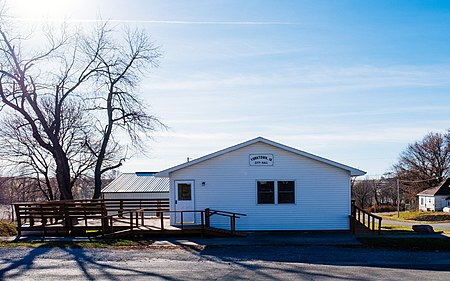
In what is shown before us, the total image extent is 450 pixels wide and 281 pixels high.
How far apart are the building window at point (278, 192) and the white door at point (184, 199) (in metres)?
3.00

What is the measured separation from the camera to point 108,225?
20.8 metres

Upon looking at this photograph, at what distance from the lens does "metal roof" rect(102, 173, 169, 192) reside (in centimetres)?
4150

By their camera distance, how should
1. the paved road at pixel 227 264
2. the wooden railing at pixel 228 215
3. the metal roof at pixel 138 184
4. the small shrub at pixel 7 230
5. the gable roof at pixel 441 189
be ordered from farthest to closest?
the gable roof at pixel 441 189, the metal roof at pixel 138 184, the small shrub at pixel 7 230, the wooden railing at pixel 228 215, the paved road at pixel 227 264

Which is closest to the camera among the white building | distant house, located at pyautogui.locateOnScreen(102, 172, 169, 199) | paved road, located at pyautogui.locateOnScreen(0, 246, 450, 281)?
paved road, located at pyautogui.locateOnScreen(0, 246, 450, 281)

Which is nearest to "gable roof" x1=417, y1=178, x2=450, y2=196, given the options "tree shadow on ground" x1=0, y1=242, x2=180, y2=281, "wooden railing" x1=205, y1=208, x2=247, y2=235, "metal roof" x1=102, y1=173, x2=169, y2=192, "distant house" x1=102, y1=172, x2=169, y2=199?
"metal roof" x1=102, y1=173, x2=169, y2=192

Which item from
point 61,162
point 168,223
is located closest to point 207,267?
point 168,223

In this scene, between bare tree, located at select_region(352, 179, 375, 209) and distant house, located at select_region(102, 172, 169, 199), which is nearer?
distant house, located at select_region(102, 172, 169, 199)

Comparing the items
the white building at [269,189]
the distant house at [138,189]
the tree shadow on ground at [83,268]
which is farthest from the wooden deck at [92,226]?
the distant house at [138,189]

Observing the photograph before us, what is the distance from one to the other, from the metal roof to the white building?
61.8 feet

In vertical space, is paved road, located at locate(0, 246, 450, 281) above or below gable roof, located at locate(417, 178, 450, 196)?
above

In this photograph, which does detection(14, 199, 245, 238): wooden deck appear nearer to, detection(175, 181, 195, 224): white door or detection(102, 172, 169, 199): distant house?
detection(175, 181, 195, 224): white door

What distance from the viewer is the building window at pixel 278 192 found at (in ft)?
72.6

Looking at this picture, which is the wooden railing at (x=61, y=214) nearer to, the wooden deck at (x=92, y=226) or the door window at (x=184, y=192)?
the wooden deck at (x=92, y=226)

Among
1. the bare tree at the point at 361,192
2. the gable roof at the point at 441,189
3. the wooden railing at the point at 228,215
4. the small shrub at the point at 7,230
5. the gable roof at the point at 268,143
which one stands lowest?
the bare tree at the point at 361,192
